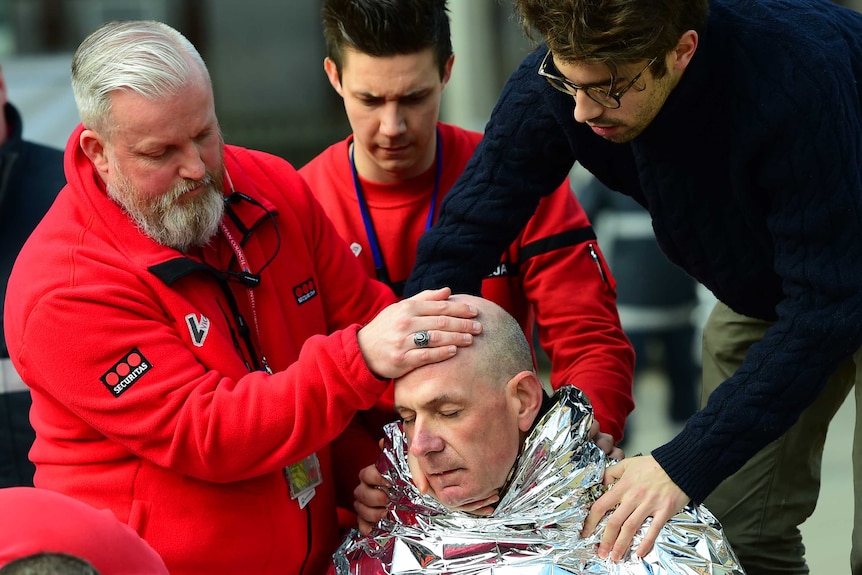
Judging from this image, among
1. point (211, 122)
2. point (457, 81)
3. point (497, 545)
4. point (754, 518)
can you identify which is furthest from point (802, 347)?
point (457, 81)

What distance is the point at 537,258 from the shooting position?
344 centimetres

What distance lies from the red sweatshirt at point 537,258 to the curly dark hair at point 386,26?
0.38m

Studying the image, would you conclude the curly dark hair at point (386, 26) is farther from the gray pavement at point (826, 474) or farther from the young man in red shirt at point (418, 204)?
the gray pavement at point (826, 474)

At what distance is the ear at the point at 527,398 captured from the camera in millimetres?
2688

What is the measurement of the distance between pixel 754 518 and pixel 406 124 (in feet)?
4.95

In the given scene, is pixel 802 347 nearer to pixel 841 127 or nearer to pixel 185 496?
pixel 841 127

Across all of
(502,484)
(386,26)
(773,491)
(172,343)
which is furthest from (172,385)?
(773,491)

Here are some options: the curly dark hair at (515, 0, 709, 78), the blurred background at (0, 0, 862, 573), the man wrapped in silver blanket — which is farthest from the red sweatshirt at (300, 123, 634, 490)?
the blurred background at (0, 0, 862, 573)

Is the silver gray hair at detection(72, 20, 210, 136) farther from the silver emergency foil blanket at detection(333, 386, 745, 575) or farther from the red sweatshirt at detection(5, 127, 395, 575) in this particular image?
the silver emergency foil blanket at detection(333, 386, 745, 575)

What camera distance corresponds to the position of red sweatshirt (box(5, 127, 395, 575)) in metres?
2.50

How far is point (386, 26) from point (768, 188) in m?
1.20

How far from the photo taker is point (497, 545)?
102 inches

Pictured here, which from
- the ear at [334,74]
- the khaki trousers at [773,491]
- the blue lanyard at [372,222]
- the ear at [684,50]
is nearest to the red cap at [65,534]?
the ear at [684,50]

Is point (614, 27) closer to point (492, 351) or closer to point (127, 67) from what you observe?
point (492, 351)
